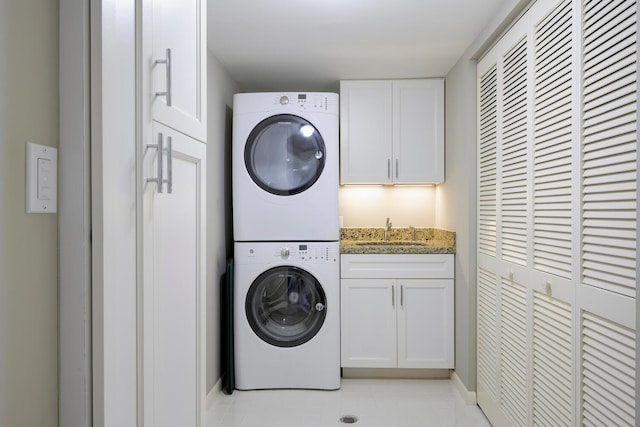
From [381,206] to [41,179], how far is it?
332cm

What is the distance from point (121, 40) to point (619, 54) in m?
1.39

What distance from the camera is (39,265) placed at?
0.79 metres

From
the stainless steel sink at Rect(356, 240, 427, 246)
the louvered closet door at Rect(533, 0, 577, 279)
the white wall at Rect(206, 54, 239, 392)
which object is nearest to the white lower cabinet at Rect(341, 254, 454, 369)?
the stainless steel sink at Rect(356, 240, 427, 246)

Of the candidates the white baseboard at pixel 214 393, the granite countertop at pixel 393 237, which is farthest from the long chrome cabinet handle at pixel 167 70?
the granite countertop at pixel 393 237

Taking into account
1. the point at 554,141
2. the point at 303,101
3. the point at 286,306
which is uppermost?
the point at 303,101

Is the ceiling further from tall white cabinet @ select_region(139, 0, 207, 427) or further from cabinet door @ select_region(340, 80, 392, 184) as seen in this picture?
tall white cabinet @ select_region(139, 0, 207, 427)

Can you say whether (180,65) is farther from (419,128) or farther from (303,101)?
(419,128)

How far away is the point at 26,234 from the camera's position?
0.76m

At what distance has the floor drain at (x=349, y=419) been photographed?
103 inches

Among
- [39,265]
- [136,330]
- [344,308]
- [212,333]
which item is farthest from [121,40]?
[344,308]

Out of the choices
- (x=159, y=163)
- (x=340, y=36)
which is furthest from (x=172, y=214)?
(x=340, y=36)

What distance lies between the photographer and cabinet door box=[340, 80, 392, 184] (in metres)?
3.47

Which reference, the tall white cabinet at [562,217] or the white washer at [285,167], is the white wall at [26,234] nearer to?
the tall white cabinet at [562,217]

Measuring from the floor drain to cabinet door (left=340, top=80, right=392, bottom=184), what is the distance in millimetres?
1694
